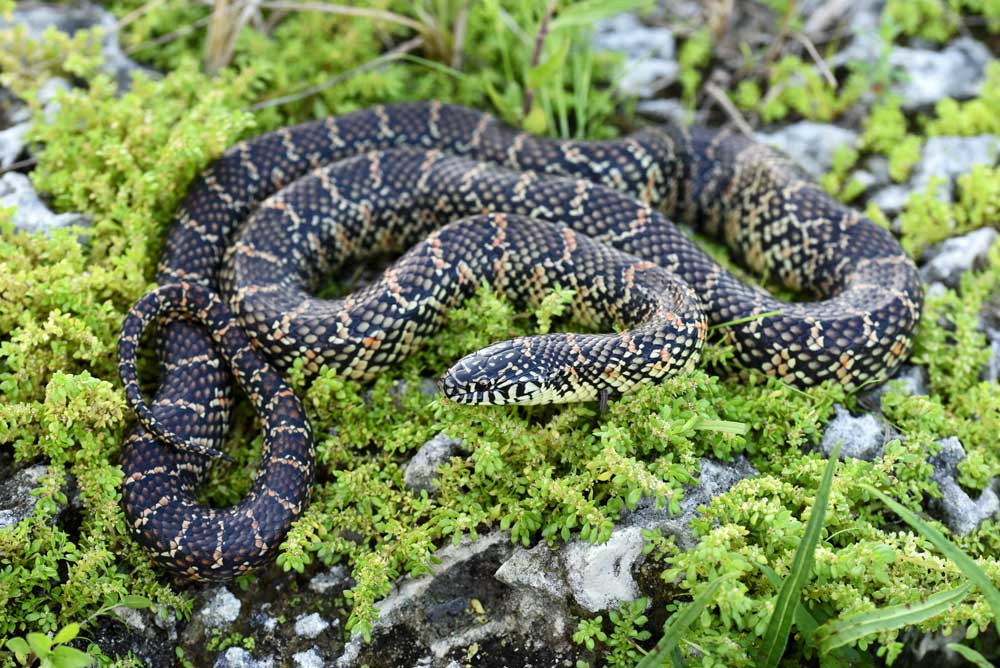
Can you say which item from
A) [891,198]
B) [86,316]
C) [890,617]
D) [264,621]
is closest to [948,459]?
[890,617]

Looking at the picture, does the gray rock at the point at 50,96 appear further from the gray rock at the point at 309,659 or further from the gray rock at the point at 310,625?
the gray rock at the point at 309,659

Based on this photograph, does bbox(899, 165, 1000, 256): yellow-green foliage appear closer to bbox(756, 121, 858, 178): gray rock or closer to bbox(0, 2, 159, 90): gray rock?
bbox(756, 121, 858, 178): gray rock

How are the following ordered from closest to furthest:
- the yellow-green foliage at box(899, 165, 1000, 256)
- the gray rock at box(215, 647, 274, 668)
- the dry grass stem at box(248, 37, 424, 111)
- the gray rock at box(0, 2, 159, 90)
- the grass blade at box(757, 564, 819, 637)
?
1. the grass blade at box(757, 564, 819, 637)
2. the gray rock at box(215, 647, 274, 668)
3. the yellow-green foliage at box(899, 165, 1000, 256)
4. the dry grass stem at box(248, 37, 424, 111)
5. the gray rock at box(0, 2, 159, 90)

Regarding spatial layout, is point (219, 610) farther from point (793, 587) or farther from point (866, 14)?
point (866, 14)


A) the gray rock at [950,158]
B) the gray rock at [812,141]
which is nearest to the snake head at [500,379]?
the gray rock at [812,141]

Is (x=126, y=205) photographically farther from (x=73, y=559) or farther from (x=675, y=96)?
(x=675, y=96)

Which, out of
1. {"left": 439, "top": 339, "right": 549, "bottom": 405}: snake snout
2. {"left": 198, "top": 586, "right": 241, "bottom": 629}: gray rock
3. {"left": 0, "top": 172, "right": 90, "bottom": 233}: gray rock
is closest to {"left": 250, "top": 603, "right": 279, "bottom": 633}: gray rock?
{"left": 198, "top": 586, "right": 241, "bottom": 629}: gray rock

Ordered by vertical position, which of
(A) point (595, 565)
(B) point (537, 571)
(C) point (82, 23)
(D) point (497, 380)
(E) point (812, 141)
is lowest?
(B) point (537, 571)
